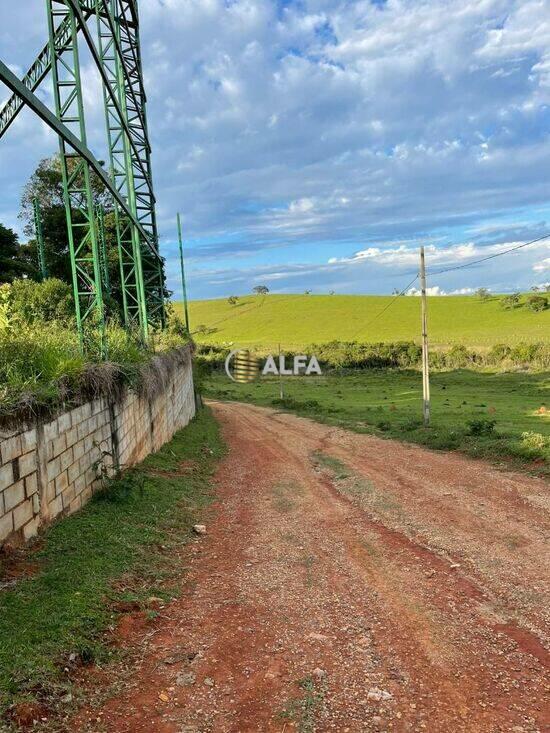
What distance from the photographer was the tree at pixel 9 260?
1763 cm

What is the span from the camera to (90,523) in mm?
5875

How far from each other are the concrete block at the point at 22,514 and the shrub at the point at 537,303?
242 feet

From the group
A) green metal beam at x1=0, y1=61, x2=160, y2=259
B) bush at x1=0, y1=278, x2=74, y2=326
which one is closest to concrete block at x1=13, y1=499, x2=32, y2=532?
green metal beam at x1=0, y1=61, x2=160, y2=259

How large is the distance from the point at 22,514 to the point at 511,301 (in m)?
76.3

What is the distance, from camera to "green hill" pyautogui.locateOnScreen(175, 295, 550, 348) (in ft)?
199

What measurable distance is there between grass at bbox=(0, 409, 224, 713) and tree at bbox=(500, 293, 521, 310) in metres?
71.9

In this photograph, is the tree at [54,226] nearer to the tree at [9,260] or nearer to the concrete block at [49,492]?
the tree at [9,260]

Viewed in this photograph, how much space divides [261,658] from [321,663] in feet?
1.51

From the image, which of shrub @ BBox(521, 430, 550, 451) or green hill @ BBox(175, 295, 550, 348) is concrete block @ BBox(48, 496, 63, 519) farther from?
green hill @ BBox(175, 295, 550, 348)

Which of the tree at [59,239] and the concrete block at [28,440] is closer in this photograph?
the concrete block at [28,440]

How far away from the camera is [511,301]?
71.0m

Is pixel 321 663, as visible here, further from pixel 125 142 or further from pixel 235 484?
pixel 125 142

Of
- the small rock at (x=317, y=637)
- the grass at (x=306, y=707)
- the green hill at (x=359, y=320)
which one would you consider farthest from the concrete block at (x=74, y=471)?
the green hill at (x=359, y=320)

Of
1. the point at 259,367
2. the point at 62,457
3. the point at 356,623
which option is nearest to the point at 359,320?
the point at 259,367
